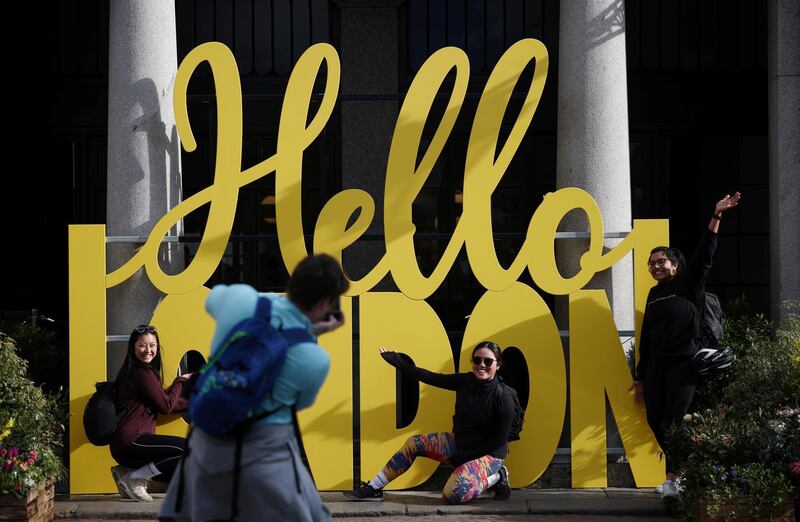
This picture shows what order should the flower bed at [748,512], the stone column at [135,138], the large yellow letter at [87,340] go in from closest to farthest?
1. the flower bed at [748,512]
2. the large yellow letter at [87,340]
3. the stone column at [135,138]

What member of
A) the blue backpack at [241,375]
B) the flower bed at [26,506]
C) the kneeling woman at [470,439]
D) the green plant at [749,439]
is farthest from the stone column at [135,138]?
the blue backpack at [241,375]

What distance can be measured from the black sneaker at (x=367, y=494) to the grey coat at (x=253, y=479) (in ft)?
14.8

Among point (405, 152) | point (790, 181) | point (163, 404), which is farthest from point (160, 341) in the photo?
point (790, 181)

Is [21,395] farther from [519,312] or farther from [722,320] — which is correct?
[722,320]

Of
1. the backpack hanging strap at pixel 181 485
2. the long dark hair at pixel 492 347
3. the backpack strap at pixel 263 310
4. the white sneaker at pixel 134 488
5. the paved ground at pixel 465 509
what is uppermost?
the backpack strap at pixel 263 310

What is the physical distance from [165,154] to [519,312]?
122 inches

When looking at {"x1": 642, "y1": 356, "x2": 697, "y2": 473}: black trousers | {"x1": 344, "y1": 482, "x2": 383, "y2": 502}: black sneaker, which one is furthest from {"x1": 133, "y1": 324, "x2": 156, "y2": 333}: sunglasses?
{"x1": 642, "y1": 356, "x2": 697, "y2": 473}: black trousers

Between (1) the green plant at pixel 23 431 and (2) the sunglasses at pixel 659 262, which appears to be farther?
(2) the sunglasses at pixel 659 262

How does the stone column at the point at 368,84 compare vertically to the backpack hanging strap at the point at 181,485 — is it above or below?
above

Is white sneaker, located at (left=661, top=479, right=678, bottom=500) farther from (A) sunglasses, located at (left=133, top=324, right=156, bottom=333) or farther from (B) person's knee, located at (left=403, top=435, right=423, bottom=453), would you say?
(A) sunglasses, located at (left=133, top=324, right=156, bottom=333)

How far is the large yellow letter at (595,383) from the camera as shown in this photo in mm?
9570

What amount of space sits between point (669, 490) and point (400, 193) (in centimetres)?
299

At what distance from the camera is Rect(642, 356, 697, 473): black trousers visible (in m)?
9.04

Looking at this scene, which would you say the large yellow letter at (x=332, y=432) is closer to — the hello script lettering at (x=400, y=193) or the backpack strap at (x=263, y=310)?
the hello script lettering at (x=400, y=193)
